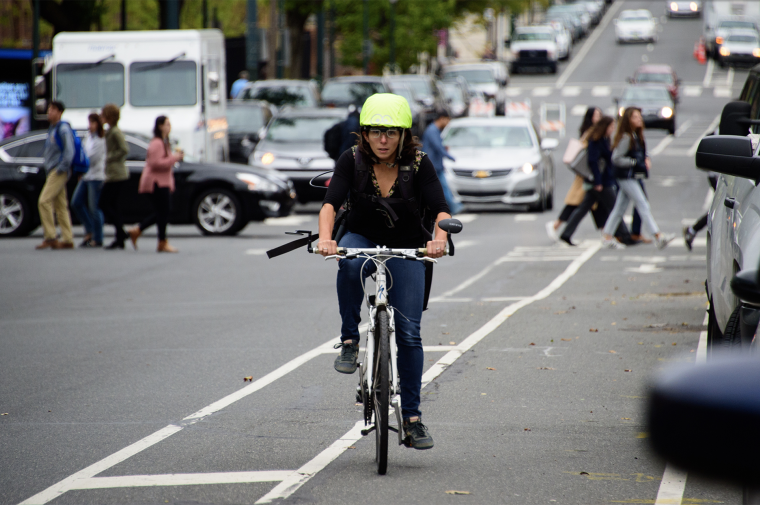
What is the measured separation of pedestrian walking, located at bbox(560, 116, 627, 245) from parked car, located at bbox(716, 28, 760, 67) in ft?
161

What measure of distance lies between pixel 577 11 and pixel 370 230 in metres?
82.2

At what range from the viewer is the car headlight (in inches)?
693

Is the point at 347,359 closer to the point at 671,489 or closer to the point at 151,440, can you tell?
the point at 151,440

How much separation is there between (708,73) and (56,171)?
56148mm

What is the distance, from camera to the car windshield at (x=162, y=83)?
71.8 feet

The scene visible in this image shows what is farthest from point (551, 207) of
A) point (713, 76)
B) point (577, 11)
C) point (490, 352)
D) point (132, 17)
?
point (577, 11)

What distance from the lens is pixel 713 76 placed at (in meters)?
64.4

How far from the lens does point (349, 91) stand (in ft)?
107

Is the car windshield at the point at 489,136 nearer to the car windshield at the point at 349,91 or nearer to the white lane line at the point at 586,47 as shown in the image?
the car windshield at the point at 349,91

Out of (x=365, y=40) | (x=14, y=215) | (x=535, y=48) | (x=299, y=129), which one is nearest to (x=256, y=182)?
(x=14, y=215)

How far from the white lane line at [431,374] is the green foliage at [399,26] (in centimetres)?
4014

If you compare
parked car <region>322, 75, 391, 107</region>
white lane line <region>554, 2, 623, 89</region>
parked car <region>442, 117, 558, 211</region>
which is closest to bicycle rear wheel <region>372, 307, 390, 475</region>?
parked car <region>442, 117, 558, 211</region>

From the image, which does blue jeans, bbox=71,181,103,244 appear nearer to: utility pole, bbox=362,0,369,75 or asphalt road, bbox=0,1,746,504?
asphalt road, bbox=0,1,746,504

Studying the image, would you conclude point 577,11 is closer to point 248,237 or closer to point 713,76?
point 713,76
